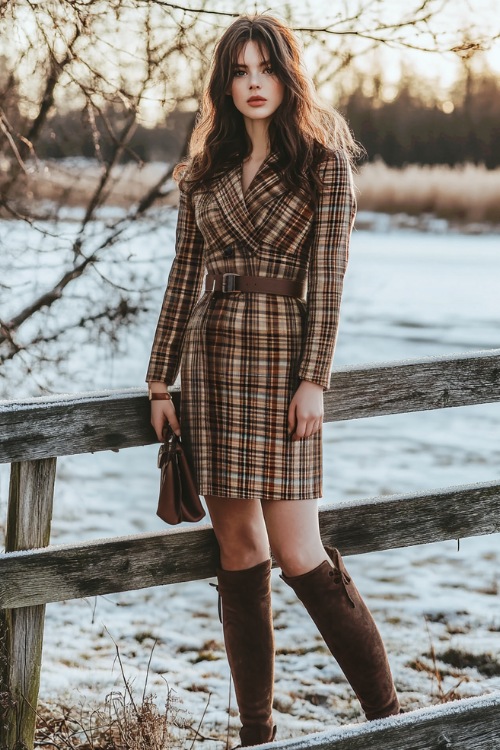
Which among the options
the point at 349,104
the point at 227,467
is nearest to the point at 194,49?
the point at 349,104

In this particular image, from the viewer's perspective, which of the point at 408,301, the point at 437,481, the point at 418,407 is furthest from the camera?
the point at 408,301

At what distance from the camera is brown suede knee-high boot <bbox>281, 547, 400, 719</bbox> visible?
230 cm

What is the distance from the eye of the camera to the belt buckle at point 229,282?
7.58ft

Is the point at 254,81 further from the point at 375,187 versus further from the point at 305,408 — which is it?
the point at 375,187

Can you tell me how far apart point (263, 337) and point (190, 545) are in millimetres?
577

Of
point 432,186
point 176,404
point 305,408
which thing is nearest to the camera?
point 305,408

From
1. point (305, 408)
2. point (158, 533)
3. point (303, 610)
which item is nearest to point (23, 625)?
point (158, 533)

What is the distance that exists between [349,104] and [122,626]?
2.71m

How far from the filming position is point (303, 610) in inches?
186

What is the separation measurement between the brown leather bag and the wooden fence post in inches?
11.0

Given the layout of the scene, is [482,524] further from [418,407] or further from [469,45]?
[469,45]

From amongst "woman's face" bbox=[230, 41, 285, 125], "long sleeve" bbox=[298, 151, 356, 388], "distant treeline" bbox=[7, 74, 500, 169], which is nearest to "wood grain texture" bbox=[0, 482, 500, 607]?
"long sleeve" bbox=[298, 151, 356, 388]

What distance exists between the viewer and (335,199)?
2.26 meters

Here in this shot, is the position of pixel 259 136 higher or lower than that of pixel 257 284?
higher
